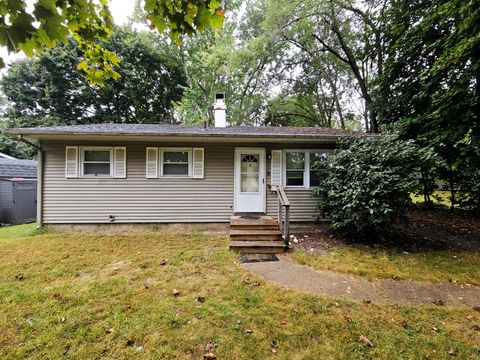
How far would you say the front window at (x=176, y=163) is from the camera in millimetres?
6648

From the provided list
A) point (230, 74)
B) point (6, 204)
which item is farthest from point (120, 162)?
point (230, 74)

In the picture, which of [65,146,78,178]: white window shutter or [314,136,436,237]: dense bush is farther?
[65,146,78,178]: white window shutter

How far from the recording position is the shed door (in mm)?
9203

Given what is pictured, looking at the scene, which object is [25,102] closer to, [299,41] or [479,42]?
[299,41]

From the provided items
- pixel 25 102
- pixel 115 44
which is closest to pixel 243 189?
pixel 115 44

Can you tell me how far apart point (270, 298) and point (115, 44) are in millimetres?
19702

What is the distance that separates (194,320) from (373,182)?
4652 millimetres

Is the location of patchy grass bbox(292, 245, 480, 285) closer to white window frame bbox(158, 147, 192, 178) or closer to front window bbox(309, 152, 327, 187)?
front window bbox(309, 152, 327, 187)

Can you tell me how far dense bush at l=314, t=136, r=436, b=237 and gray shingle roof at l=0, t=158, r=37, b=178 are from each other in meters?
13.7

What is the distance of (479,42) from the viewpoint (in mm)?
5145

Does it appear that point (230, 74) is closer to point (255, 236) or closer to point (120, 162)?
point (120, 162)

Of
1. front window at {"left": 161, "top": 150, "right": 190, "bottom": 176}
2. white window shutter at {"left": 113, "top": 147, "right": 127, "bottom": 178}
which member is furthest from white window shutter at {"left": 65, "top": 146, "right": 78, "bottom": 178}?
front window at {"left": 161, "top": 150, "right": 190, "bottom": 176}

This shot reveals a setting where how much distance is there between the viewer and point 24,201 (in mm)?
9539

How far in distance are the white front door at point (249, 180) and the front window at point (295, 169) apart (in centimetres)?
78
